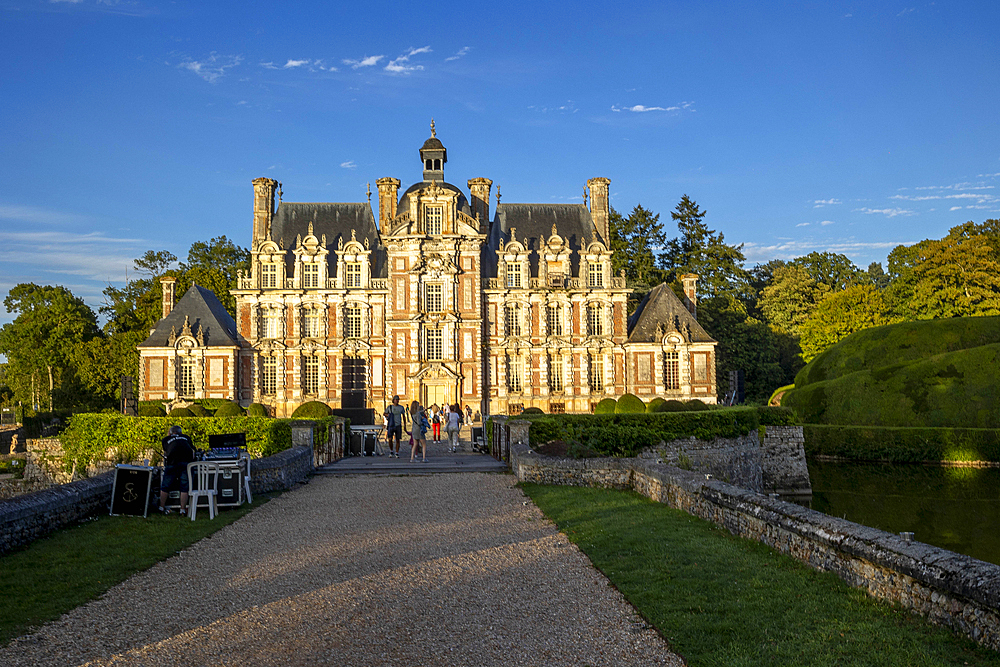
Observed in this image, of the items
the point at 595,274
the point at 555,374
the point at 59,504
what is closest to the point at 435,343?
the point at 555,374

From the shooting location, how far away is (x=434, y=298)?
44.4 m

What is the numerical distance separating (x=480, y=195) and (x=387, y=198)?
234 inches

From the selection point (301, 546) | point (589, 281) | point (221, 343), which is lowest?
point (301, 546)

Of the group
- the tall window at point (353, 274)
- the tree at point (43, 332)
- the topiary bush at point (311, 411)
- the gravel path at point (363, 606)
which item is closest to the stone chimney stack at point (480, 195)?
the tall window at point (353, 274)

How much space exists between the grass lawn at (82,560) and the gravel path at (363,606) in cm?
25

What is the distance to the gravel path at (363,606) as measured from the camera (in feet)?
20.1

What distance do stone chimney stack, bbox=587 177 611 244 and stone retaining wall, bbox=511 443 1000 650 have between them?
35.9 meters

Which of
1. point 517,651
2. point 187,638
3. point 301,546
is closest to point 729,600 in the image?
point 517,651

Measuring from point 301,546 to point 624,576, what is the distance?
456cm

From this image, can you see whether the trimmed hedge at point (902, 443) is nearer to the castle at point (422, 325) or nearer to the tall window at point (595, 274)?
the castle at point (422, 325)

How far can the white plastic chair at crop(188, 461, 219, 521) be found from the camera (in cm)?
1252

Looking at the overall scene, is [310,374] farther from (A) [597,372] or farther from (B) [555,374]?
(A) [597,372]

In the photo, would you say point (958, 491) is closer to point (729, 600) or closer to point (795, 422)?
point (795, 422)

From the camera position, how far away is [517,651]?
616 centimetres
